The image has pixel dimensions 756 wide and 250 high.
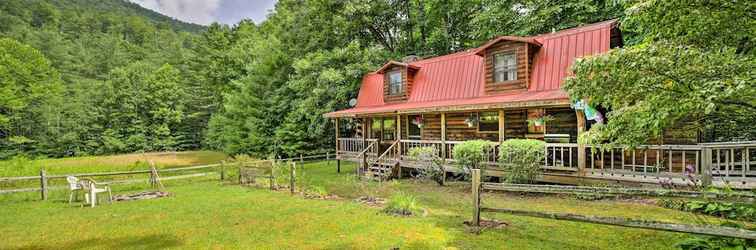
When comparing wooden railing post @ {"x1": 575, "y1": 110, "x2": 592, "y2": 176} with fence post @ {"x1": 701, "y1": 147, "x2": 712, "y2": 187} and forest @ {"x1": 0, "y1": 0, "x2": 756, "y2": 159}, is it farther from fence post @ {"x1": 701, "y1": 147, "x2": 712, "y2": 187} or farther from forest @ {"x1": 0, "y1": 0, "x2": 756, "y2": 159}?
forest @ {"x1": 0, "y1": 0, "x2": 756, "y2": 159}

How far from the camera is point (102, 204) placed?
1035cm

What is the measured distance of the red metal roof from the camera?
1111 centimetres

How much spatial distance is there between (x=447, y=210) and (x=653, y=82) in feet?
17.4

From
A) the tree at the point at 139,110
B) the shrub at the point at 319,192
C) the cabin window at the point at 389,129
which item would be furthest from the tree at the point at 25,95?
the shrub at the point at 319,192

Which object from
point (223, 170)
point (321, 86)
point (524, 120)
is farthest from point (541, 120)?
point (223, 170)

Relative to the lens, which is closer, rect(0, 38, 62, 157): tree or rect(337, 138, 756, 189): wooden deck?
rect(337, 138, 756, 189): wooden deck

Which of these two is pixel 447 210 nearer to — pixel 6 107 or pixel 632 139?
pixel 632 139

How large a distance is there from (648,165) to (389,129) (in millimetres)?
11096

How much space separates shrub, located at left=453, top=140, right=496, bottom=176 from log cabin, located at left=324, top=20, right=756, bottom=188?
33 cm

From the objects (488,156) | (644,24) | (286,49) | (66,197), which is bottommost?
(66,197)

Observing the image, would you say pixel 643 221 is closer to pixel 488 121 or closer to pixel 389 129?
pixel 488 121

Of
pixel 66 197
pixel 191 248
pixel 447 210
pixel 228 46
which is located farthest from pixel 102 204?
pixel 228 46

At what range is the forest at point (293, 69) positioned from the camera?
391 centimetres

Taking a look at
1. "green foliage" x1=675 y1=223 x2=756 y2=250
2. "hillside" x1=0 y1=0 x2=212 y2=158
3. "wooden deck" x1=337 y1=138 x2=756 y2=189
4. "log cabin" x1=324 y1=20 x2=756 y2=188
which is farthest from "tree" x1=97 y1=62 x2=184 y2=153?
"green foliage" x1=675 y1=223 x2=756 y2=250
